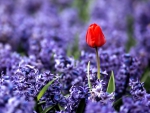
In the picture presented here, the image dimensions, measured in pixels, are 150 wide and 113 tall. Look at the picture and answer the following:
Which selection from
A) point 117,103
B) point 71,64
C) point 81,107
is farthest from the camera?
point 71,64

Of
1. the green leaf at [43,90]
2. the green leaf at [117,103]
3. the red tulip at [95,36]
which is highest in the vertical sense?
the red tulip at [95,36]

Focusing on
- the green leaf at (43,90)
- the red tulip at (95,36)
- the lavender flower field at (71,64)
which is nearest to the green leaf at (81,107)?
the lavender flower field at (71,64)

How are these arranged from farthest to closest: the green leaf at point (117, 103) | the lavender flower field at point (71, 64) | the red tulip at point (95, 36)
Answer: the green leaf at point (117, 103) < the red tulip at point (95, 36) < the lavender flower field at point (71, 64)

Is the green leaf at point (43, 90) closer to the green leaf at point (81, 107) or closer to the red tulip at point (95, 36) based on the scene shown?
the green leaf at point (81, 107)

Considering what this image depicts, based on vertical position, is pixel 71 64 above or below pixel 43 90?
above

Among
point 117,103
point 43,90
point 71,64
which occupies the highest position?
point 71,64

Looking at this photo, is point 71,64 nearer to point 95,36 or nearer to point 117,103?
point 117,103

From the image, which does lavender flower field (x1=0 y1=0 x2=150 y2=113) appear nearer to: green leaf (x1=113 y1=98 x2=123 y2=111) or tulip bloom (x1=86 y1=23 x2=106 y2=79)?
green leaf (x1=113 y1=98 x2=123 y2=111)

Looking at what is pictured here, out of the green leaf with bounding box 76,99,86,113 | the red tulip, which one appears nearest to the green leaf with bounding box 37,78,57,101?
the green leaf with bounding box 76,99,86,113

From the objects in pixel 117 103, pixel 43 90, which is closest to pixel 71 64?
pixel 117 103
